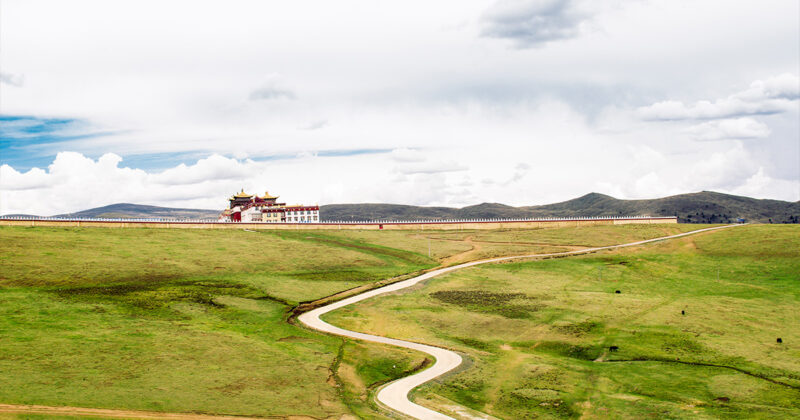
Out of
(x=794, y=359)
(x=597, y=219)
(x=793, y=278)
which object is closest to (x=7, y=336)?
(x=794, y=359)

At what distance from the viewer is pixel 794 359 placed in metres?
61.2

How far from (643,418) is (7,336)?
60162mm

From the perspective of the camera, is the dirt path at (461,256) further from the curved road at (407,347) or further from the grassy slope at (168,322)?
the curved road at (407,347)

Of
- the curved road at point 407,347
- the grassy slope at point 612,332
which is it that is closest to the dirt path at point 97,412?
the curved road at point 407,347

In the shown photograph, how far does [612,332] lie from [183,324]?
180 ft

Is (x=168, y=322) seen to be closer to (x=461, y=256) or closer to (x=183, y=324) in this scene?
(x=183, y=324)

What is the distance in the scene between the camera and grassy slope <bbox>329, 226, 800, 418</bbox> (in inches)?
1935

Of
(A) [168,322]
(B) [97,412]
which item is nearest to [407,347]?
(A) [168,322]

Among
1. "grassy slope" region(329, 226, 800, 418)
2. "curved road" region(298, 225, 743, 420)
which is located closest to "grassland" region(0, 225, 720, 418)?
"curved road" region(298, 225, 743, 420)

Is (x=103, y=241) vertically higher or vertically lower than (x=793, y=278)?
higher

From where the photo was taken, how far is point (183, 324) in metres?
67.4

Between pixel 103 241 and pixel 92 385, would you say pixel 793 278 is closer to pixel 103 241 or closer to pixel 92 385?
pixel 92 385

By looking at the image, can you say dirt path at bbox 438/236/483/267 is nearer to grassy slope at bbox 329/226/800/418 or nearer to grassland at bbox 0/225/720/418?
grassland at bbox 0/225/720/418

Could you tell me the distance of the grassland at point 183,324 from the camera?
44469 mm
